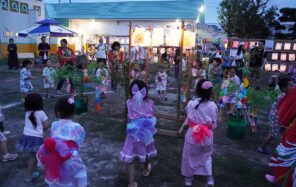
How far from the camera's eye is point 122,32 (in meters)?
28.0

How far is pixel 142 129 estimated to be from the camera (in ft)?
12.3

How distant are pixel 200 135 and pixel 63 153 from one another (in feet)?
6.40

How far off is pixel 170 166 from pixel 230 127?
7.14ft

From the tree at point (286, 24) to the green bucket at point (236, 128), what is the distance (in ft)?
66.0

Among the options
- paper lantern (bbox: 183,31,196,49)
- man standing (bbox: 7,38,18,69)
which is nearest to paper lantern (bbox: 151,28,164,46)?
paper lantern (bbox: 183,31,196,49)

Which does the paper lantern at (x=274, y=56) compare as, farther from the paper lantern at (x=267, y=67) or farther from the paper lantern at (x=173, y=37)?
the paper lantern at (x=173, y=37)

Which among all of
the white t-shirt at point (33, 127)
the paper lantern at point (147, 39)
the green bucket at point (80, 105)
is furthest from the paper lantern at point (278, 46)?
the white t-shirt at point (33, 127)

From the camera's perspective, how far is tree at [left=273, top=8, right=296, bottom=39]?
22994mm

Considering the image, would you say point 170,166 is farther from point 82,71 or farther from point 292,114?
point 82,71

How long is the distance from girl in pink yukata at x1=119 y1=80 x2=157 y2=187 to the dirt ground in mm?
526

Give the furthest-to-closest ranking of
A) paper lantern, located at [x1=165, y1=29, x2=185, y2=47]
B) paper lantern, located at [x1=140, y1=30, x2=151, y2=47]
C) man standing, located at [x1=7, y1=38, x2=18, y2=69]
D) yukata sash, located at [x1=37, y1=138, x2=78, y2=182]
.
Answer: man standing, located at [x1=7, y1=38, x2=18, y2=69] → paper lantern, located at [x1=140, y1=30, x2=151, y2=47] → paper lantern, located at [x1=165, y1=29, x2=185, y2=47] → yukata sash, located at [x1=37, y1=138, x2=78, y2=182]

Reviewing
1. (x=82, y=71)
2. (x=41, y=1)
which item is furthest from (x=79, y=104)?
(x=41, y=1)

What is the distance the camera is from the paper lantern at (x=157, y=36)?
598 cm

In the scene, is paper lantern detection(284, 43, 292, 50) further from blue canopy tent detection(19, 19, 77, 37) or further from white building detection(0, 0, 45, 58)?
white building detection(0, 0, 45, 58)
